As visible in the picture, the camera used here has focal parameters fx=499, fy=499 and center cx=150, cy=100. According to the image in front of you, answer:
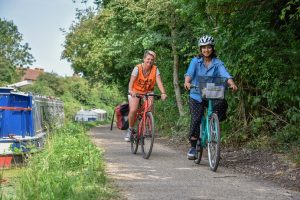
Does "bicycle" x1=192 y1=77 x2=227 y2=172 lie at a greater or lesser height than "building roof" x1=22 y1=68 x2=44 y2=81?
lesser

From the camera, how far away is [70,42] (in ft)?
128

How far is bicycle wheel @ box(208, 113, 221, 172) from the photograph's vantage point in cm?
711

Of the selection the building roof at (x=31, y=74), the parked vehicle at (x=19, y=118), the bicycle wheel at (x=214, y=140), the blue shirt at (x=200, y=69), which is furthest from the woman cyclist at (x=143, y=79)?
the building roof at (x=31, y=74)

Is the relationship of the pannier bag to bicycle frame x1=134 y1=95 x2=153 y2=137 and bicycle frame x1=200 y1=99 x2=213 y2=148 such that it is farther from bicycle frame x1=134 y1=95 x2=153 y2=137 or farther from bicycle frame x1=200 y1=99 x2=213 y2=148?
bicycle frame x1=200 y1=99 x2=213 y2=148

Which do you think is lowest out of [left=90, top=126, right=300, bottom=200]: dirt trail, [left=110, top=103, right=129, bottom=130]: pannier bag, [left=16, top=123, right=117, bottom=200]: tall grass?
[left=90, top=126, right=300, bottom=200]: dirt trail

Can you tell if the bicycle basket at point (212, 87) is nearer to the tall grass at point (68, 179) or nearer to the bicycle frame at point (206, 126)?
the bicycle frame at point (206, 126)

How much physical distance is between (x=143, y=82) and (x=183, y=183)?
10.8 ft

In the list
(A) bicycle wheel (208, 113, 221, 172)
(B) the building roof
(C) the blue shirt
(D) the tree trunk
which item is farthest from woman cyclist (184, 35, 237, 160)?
(B) the building roof

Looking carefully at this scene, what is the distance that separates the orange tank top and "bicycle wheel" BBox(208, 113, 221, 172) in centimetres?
197

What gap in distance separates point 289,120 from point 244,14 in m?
2.32

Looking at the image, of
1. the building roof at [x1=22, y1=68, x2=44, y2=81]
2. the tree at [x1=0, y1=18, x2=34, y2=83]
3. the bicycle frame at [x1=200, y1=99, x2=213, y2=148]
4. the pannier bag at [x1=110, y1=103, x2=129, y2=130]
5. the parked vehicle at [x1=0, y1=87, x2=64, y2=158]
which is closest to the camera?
the bicycle frame at [x1=200, y1=99, x2=213, y2=148]

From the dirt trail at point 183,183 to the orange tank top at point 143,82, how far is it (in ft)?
4.74

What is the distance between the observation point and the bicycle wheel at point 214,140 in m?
7.11

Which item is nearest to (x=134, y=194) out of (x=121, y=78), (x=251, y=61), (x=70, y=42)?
(x=251, y=61)
